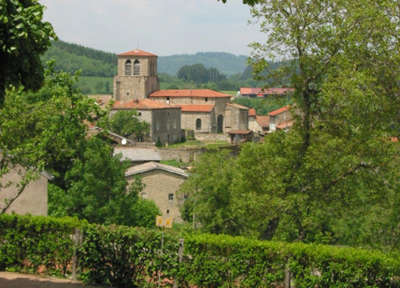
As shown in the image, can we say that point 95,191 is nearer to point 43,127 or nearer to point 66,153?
point 66,153

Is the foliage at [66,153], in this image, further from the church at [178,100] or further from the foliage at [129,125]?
the church at [178,100]

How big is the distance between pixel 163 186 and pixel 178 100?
3063 inches

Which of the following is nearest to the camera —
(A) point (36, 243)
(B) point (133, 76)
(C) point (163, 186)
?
(A) point (36, 243)

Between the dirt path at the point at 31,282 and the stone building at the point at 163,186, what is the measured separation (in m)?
26.6

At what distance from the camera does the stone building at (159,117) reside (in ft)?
314

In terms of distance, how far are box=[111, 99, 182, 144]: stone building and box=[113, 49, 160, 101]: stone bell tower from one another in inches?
418

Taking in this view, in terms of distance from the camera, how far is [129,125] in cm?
9000

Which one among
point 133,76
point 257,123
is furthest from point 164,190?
point 257,123

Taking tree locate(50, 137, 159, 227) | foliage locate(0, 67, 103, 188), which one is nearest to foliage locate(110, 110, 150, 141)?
tree locate(50, 137, 159, 227)

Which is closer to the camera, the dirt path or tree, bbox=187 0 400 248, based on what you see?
the dirt path

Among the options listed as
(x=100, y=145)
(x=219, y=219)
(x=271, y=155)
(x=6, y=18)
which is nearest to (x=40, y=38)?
(x=6, y=18)

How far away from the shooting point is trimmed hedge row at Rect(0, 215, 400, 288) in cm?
1084

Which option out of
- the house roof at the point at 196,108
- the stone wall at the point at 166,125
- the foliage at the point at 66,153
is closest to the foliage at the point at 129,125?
the stone wall at the point at 166,125

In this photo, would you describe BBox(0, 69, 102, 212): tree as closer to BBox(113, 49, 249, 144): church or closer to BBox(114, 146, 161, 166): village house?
BBox(114, 146, 161, 166): village house
